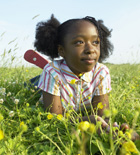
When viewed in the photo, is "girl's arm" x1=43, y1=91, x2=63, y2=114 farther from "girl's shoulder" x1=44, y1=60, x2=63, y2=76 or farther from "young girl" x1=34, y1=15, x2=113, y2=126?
"girl's shoulder" x1=44, y1=60, x2=63, y2=76

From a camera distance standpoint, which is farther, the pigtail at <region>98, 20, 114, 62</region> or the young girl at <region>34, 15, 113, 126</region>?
the pigtail at <region>98, 20, 114, 62</region>

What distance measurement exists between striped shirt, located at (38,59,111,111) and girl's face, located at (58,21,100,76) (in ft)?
0.48

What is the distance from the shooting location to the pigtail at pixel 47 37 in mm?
2208

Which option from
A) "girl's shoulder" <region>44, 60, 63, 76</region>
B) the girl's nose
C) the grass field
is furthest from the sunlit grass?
the girl's nose

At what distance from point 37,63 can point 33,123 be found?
1.23 metres

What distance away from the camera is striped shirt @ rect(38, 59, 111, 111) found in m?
1.84

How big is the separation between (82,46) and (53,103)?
0.57 m

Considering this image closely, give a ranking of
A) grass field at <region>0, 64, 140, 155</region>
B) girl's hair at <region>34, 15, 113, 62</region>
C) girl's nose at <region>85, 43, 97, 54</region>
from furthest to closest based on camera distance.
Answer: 1. girl's hair at <region>34, 15, 113, 62</region>
2. girl's nose at <region>85, 43, 97, 54</region>
3. grass field at <region>0, 64, 140, 155</region>

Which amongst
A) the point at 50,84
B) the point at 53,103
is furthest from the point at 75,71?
the point at 53,103

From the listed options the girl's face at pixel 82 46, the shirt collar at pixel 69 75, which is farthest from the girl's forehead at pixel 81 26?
the shirt collar at pixel 69 75

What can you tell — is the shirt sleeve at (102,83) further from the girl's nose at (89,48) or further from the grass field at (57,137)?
the girl's nose at (89,48)

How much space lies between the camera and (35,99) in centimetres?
224

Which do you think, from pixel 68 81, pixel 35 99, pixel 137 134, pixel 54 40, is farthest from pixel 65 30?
pixel 137 134

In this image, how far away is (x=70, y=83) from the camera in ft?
6.22
